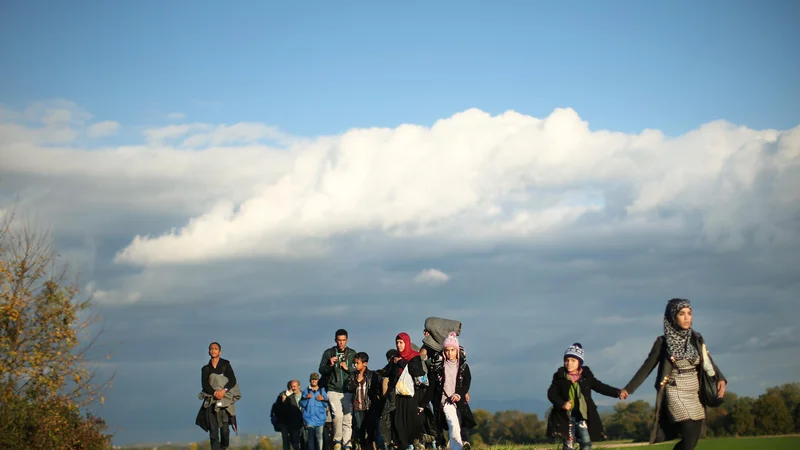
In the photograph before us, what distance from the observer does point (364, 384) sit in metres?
18.5

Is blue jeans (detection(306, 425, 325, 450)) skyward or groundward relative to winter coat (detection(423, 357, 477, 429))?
groundward

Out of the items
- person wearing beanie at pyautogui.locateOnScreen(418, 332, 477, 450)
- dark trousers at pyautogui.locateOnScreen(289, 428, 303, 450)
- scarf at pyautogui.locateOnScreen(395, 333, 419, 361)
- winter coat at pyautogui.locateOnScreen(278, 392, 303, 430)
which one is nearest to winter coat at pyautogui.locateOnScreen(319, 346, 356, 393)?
scarf at pyautogui.locateOnScreen(395, 333, 419, 361)

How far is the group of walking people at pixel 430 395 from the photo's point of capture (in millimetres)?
10953

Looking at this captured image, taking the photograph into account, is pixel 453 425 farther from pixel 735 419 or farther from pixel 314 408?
pixel 735 419

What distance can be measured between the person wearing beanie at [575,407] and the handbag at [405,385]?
149 inches

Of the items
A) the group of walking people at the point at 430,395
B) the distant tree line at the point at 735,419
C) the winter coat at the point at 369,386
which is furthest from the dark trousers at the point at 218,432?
the distant tree line at the point at 735,419

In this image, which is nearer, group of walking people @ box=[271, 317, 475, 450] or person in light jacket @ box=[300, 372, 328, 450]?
group of walking people @ box=[271, 317, 475, 450]

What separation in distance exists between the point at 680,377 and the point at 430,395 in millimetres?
4905

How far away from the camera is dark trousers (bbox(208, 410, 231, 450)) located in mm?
18359

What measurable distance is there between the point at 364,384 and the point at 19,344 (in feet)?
27.4

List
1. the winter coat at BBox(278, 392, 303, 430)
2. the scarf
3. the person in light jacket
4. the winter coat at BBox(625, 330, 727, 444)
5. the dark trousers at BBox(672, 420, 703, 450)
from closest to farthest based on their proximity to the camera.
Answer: the dark trousers at BBox(672, 420, 703, 450)
the winter coat at BBox(625, 330, 727, 444)
the scarf
the person in light jacket
the winter coat at BBox(278, 392, 303, 430)

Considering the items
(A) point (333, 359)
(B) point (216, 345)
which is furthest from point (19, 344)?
(A) point (333, 359)

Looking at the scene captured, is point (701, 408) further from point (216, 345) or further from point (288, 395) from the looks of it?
point (288, 395)

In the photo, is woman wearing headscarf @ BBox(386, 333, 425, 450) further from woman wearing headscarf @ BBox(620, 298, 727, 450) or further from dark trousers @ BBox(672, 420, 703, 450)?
dark trousers @ BBox(672, 420, 703, 450)
